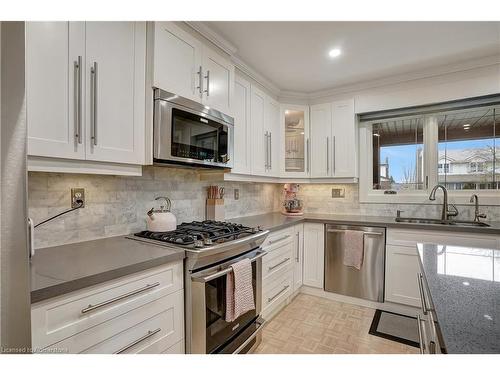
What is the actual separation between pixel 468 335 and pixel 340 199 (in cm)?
273

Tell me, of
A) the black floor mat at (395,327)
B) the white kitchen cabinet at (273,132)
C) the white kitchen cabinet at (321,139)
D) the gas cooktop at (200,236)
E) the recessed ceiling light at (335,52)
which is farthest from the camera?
the white kitchen cabinet at (321,139)

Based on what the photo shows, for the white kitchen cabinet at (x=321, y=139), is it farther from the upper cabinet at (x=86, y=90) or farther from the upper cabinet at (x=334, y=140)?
the upper cabinet at (x=86, y=90)

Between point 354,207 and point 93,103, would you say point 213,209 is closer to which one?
point 93,103

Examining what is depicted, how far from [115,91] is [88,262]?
34.1 inches

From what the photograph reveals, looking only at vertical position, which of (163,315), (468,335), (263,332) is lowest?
(263,332)

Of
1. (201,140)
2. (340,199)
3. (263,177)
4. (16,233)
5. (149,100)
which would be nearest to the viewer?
(16,233)

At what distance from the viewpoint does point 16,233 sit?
0.49m

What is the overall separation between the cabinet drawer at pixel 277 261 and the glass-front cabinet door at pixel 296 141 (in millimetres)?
985

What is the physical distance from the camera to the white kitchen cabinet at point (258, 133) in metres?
2.54

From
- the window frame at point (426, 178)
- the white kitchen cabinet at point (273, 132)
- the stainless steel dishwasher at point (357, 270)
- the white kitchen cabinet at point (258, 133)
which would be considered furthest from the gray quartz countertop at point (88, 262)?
the window frame at point (426, 178)

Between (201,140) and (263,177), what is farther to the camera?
(263,177)
